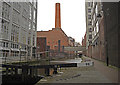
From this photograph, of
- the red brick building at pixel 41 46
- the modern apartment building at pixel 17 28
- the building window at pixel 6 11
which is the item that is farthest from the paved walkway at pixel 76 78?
the red brick building at pixel 41 46

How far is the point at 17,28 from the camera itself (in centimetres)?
3809

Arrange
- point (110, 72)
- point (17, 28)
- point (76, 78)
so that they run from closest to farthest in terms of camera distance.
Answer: point (76, 78)
point (110, 72)
point (17, 28)

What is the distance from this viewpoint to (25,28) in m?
43.4

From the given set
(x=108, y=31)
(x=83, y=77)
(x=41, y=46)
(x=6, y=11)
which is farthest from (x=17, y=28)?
(x=83, y=77)

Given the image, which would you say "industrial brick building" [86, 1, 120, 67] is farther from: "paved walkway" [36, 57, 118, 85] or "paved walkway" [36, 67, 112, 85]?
"paved walkway" [36, 67, 112, 85]

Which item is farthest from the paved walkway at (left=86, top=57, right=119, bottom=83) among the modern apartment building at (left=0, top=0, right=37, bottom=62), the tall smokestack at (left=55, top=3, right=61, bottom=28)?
the tall smokestack at (left=55, top=3, right=61, bottom=28)

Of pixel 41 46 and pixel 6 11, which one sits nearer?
pixel 6 11

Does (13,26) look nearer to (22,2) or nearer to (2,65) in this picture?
(22,2)

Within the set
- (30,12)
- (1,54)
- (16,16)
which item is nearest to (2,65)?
(1,54)

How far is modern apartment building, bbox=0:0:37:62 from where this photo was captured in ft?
102

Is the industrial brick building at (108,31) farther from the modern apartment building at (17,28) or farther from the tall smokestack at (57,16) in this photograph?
the tall smokestack at (57,16)

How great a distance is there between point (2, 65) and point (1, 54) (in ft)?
40.5

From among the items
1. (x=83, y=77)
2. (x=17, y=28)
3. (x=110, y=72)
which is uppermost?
(x=17, y=28)

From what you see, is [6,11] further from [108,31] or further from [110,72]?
[110,72]
